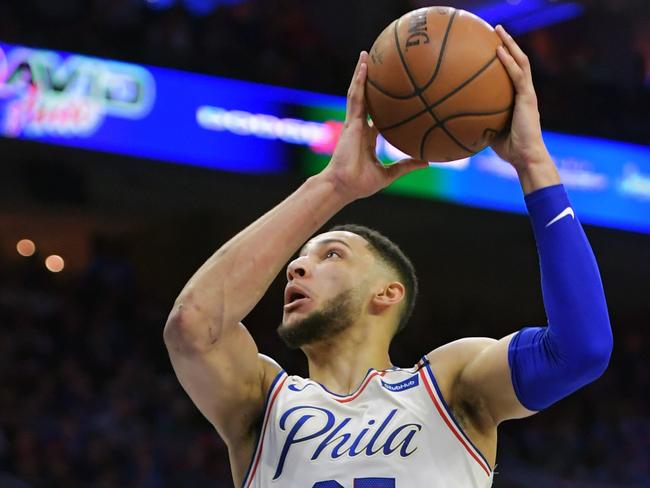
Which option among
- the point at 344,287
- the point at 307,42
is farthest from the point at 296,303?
the point at 307,42

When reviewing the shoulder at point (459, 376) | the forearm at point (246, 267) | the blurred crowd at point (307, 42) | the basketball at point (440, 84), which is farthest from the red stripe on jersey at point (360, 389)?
the blurred crowd at point (307, 42)

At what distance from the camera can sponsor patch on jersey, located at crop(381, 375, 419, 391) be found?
291 cm

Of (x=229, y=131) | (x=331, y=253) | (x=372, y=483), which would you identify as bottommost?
(x=372, y=483)

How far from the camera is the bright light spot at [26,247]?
13.8 meters

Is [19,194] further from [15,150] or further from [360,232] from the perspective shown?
[360,232]

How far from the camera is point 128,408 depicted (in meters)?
9.22

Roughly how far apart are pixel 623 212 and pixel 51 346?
6737 millimetres

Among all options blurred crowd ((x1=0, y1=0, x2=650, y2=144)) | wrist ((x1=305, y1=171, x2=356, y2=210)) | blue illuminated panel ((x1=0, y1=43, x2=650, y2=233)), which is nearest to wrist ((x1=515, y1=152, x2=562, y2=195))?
wrist ((x1=305, y1=171, x2=356, y2=210))

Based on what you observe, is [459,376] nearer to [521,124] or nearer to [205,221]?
[521,124]

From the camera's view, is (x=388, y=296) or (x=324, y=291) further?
(x=388, y=296)

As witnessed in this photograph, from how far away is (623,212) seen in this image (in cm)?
1188

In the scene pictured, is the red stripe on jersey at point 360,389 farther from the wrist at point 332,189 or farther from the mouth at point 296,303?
the wrist at point 332,189

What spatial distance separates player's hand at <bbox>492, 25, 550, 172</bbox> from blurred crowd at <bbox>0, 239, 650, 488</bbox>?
5480mm

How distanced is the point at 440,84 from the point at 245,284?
78cm
